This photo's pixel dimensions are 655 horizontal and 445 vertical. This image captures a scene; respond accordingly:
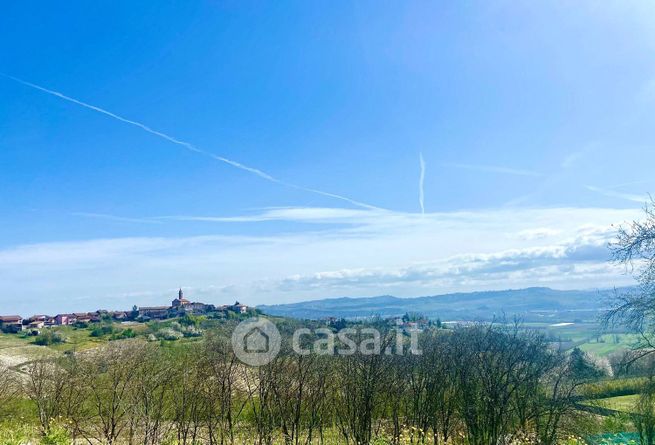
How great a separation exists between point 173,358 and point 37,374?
18.6ft

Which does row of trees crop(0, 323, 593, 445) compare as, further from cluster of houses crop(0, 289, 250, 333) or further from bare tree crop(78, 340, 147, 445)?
cluster of houses crop(0, 289, 250, 333)

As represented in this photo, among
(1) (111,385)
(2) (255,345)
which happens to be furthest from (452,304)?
(1) (111,385)

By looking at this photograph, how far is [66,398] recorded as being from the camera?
786 inches

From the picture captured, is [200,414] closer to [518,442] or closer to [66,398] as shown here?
[66,398]

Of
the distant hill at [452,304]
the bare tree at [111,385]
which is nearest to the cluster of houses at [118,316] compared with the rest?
the distant hill at [452,304]

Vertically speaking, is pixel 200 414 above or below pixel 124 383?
below

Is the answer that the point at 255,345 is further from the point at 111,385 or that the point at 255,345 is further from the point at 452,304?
the point at 452,304

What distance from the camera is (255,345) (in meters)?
19.1

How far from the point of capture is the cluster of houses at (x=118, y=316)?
87.8 m

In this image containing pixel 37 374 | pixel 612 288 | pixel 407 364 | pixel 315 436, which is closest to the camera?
pixel 612 288

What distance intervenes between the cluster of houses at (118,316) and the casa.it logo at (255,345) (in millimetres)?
75643

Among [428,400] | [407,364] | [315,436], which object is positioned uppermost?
[407,364]

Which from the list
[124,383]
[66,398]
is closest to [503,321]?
[124,383]

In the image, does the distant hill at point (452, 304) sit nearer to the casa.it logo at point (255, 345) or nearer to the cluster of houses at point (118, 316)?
the cluster of houses at point (118, 316)
